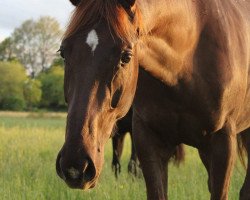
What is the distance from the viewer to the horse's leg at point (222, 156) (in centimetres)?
329

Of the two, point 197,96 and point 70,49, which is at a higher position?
point 70,49

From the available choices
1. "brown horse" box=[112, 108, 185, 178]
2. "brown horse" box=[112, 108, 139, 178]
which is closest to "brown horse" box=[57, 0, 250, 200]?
"brown horse" box=[112, 108, 185, 178]

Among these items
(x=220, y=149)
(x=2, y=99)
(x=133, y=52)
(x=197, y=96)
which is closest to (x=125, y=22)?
(x=133, y=52)

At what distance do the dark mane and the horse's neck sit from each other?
0.21 meters

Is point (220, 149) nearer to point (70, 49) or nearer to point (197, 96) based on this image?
point (197, 96)

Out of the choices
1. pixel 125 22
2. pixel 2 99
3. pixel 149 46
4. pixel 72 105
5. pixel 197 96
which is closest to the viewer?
pixel 72 105

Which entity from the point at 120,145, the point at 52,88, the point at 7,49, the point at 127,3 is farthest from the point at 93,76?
the point at 7,49

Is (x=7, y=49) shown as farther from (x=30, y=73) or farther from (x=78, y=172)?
(x=78, y=172)

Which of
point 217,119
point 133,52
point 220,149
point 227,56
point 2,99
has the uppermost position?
point 133,52

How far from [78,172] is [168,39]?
110 cm

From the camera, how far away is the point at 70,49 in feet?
7.45

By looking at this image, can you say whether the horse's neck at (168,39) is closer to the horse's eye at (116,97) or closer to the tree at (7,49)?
the horse's eye at (116,97)

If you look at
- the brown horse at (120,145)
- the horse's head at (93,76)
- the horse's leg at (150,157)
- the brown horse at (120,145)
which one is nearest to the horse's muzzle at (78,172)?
the horse's head at (93,76)

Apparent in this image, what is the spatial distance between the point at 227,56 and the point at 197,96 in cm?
33
